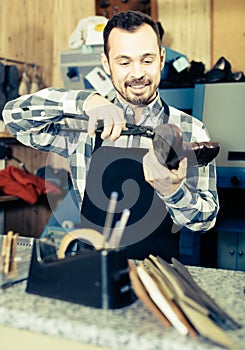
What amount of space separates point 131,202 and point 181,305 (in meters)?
A: 0.84

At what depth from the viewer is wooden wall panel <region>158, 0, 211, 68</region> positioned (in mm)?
3170

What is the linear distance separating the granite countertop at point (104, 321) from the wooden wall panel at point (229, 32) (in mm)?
2359

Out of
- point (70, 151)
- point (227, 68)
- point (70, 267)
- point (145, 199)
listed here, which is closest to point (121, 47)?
point (70, 151)

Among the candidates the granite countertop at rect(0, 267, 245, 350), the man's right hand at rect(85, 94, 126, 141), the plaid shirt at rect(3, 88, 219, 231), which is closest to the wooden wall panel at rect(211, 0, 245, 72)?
the plaid shirt at rect(3, 88, 219, 231)

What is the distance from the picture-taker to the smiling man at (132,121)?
4.66 ft

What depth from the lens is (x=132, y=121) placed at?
1.66 metres

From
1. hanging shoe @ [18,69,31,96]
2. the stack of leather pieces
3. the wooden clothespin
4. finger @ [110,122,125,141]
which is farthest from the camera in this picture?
hanging shoe @ [18,69,31,96]

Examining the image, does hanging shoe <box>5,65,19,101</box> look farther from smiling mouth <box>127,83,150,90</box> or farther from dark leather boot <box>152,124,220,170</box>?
dark leather boot <box>152,124,220,170</box>

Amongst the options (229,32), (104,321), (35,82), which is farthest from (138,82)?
(35,82)

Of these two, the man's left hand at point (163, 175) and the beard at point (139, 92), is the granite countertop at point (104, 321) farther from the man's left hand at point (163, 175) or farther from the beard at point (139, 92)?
the beard at point (139, 92)

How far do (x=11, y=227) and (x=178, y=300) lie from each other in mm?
2764

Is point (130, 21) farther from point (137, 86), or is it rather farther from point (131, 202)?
point (131, 202)

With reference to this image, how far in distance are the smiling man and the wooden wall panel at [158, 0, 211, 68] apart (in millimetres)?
1552

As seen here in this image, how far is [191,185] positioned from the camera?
151 cm
